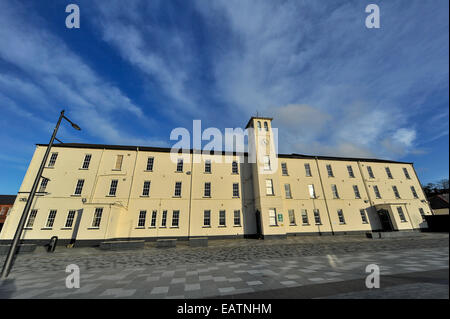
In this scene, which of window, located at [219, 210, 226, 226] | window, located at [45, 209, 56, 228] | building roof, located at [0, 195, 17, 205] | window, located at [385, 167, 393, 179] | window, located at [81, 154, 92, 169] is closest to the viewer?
window, located at [45, 209, 56, 228]

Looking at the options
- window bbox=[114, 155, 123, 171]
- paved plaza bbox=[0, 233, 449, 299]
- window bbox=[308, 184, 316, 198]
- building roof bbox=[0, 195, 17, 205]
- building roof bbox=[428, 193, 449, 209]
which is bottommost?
paved plaza bbox=[0, 233, 449, 299]

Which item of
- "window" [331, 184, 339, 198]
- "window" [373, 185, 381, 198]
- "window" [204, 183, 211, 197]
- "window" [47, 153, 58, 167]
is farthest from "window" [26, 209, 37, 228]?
"window" [373, 185, 381, 198]

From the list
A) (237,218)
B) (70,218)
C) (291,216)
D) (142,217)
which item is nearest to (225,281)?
(237,218)

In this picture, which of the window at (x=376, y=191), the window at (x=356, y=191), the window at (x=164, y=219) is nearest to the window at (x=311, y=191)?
the window at (x=356, y=191)

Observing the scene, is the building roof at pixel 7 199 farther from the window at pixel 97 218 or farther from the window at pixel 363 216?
the window at pixel 363 216

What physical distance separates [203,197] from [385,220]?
2549cm

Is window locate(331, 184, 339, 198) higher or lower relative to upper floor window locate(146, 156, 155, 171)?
lower

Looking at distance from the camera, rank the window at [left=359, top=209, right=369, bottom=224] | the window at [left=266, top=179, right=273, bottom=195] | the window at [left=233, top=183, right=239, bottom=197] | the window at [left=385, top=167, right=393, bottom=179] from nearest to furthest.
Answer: the window at [left=266, top=179, right=273, bottom=195], the window at [left=233, top=183, right=239, bottom=197], the window at [left=359, top=209, right=369, bottom=224], the window at [left=385, top=167, right=393, bottom=179]

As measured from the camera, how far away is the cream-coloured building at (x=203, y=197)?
61.7 ft

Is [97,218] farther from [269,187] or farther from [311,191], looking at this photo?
[311,191]

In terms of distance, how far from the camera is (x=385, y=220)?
79.6 ft

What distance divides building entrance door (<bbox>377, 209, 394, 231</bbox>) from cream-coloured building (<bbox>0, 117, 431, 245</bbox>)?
0.11m

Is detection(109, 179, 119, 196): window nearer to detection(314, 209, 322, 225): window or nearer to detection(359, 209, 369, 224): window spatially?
detection(314, 209, 322, 225): window

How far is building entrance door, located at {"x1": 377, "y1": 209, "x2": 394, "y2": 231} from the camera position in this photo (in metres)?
23.7
